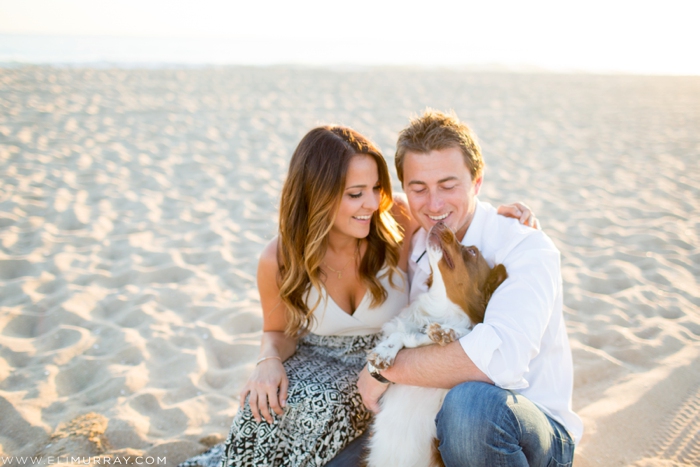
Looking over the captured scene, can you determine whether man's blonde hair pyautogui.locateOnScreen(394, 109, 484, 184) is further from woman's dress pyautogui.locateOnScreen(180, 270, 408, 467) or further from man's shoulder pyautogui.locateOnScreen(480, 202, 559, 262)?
woman's dress pyautogui.locateOnScreen(180, 270, 408, 467)

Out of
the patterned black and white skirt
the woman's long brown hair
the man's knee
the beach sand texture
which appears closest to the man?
the man's knee

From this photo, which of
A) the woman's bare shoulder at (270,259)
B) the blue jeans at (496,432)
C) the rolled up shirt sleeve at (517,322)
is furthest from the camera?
the woman's bare shoulder at (270,259)

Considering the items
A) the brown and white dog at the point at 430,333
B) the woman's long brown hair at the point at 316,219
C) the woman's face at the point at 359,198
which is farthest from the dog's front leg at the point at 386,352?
the woman's face at the point at 359,198

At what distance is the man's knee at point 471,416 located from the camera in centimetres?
209

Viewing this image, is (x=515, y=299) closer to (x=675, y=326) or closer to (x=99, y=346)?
(x=675, y=326)

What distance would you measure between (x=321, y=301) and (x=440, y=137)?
1.22 m

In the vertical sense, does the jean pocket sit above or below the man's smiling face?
below

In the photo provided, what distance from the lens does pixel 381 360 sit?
2521 millimetres

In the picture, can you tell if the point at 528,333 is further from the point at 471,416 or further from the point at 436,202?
the point at 436,202

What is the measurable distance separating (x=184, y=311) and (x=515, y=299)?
2.89 meters

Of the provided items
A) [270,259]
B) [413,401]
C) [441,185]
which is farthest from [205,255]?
[413,401]

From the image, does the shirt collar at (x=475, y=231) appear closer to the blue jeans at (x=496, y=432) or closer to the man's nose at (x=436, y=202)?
the man's nose at (x=436, y=202)

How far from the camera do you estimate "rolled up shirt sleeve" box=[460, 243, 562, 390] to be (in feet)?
7.27

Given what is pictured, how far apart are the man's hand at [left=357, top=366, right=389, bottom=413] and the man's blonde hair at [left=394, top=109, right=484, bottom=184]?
1333mm
